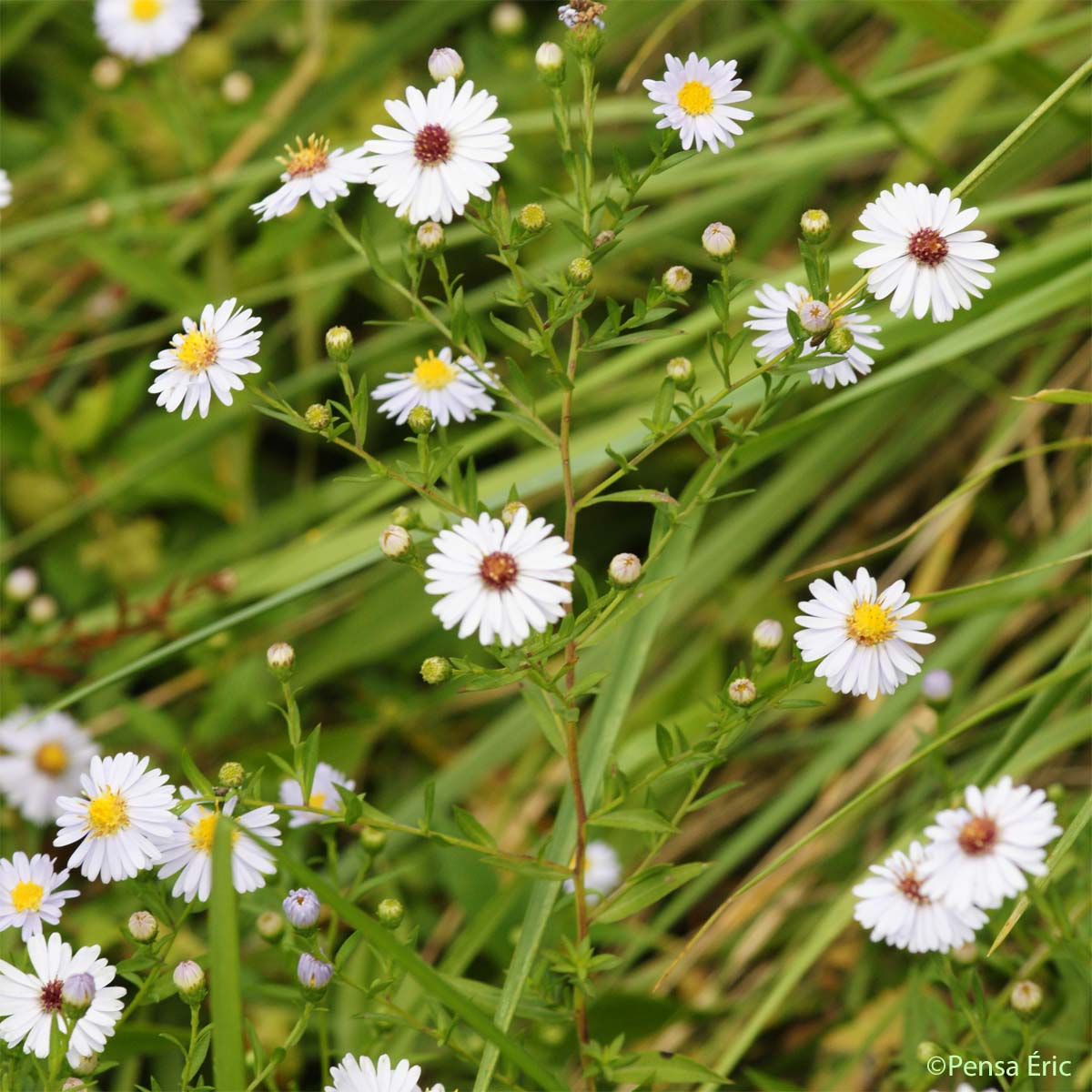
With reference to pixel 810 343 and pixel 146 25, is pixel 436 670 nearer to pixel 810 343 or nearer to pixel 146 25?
pixel 810 343

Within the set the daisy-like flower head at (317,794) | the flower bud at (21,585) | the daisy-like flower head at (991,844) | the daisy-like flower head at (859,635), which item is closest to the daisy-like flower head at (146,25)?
the flower bud at (21,585)

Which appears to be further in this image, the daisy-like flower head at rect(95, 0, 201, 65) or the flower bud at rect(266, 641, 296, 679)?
the daisy-like flower head at rect(95, 0, 201, 65)

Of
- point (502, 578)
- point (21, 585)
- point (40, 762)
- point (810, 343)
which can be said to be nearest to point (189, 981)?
point (502, 578)

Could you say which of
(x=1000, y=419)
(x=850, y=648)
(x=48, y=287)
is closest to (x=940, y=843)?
(x=850, y=648)

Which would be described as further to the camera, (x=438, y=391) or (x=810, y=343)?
(x=438, y=391)

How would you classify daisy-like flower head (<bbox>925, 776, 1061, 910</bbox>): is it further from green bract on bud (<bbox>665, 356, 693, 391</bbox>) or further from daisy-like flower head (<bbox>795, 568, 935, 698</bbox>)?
green bract on bud (<bbox>665, 356, 693, 391</bbox>)

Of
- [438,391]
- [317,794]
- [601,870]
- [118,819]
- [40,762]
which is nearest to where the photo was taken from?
[118,819]

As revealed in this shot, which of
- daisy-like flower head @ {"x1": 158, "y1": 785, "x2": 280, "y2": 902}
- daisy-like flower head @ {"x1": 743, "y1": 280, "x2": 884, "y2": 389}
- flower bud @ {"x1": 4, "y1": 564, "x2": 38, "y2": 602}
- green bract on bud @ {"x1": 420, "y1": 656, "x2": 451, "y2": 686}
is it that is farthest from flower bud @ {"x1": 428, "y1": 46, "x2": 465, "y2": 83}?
flower bud @ {"x1": 4, "y1": 564, "x2": 38, "y2": 602}
